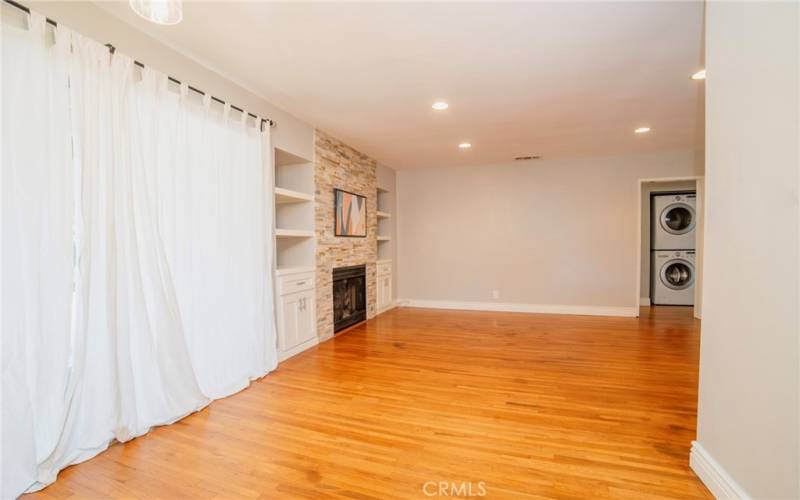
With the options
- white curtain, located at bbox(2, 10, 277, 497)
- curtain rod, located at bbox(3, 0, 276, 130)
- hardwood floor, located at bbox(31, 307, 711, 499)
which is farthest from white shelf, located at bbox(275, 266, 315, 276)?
curtain rod, located at bbox(3, 0, 276, 130)

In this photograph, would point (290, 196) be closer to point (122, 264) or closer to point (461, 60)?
point (122, 264)

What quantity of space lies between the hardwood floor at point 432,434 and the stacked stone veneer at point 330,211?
85cm

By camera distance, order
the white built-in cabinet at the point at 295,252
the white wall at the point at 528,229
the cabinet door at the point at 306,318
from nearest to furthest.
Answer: the white built-in cabinet at the point at 295,252 → the cabinet door at the point at 306,318 → the white wall at the point at 528,229

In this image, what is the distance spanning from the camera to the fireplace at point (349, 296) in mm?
4641

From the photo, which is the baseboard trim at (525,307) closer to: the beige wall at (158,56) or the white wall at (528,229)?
the white wall at (528,229)

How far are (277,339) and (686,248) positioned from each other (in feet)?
23.5

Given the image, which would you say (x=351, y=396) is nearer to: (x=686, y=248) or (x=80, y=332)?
(x=80, y=332)

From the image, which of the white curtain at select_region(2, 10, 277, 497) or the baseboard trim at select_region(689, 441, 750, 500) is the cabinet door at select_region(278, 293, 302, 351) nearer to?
the white curtain at select_region(2, 10, 277, 497)

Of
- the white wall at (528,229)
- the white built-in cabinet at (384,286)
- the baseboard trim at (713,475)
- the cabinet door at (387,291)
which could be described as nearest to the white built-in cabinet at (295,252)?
the white built-in cabinet at (384,286)

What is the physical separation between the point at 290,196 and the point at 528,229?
411 centimetres

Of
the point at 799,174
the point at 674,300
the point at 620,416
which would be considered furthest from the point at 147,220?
the point at 674,300

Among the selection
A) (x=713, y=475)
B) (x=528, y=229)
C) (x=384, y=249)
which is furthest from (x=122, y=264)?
(x=528, y=229)

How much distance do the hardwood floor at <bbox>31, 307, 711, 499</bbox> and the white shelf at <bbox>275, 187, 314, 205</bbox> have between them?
1714mm

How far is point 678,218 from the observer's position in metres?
6.47
